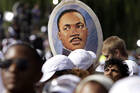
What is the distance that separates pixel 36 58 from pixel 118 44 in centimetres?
278

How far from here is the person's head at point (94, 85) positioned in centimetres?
403

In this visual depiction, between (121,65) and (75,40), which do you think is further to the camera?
(75,40)

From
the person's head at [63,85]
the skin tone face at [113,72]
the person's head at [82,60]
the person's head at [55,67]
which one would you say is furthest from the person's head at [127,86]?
the person's head at [82,60]

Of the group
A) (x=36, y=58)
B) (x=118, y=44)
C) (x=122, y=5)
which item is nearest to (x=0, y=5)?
(x=122, y=5)

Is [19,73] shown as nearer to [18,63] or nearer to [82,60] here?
[18,63]

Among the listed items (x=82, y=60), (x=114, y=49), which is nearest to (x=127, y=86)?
(x=82, y=60)

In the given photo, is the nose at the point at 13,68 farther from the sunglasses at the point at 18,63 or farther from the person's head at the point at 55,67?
the person's head at the point at 55,67

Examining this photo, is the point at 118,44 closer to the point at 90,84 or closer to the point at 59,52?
the point at 59,52

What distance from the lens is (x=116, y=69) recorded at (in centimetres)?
571

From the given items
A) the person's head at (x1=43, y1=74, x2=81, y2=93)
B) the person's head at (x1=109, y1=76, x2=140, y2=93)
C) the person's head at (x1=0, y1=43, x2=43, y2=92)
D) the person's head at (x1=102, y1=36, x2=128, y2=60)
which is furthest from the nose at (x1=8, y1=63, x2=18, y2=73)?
the person's head at (x1=102, y1=36, x2=128, y2=60)

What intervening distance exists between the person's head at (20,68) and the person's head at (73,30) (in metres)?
2.47

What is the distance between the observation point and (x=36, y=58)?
13.8ft

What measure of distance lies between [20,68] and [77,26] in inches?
106

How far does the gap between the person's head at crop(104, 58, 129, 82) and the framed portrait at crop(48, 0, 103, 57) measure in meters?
0.91
